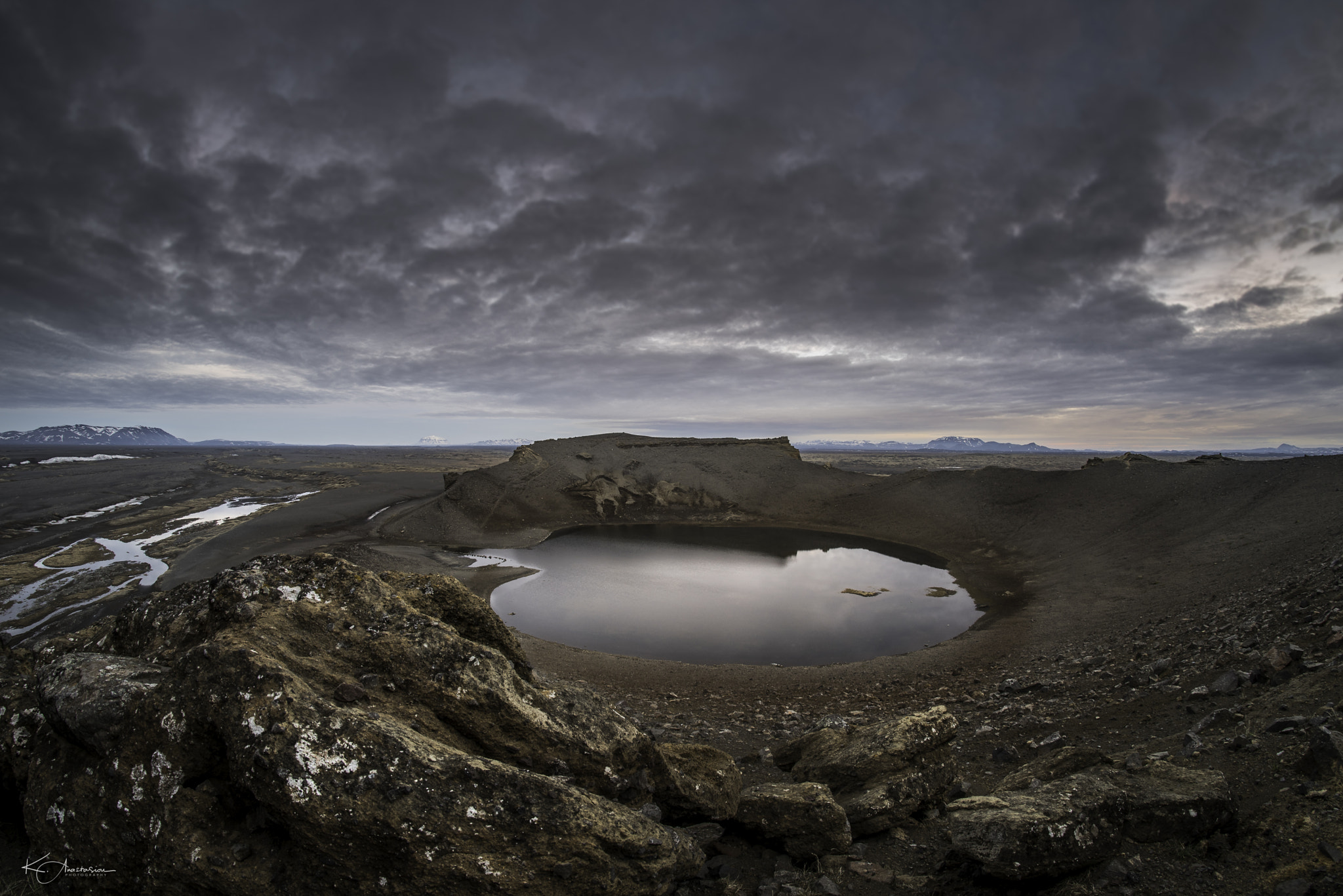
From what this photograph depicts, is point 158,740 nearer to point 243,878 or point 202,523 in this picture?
point 243,878

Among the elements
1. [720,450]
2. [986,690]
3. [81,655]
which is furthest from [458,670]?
[720,450]

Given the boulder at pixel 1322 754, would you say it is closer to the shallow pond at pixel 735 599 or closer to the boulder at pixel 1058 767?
the boulder at pixel 1058 767

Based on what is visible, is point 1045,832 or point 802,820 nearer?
point 1045,832

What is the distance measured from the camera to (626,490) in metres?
43.0


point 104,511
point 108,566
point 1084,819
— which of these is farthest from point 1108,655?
point 104,511

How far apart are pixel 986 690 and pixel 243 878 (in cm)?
1183

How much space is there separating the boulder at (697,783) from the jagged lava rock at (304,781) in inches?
28.3

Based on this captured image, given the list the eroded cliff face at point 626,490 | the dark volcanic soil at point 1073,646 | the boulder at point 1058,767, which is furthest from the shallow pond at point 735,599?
the boulder at point 1058,767

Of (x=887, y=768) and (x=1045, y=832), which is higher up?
(x=1045, y=832)

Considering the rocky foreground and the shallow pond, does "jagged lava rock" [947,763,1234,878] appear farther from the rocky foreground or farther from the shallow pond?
the shallow pond

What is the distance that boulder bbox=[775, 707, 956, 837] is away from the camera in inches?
177
